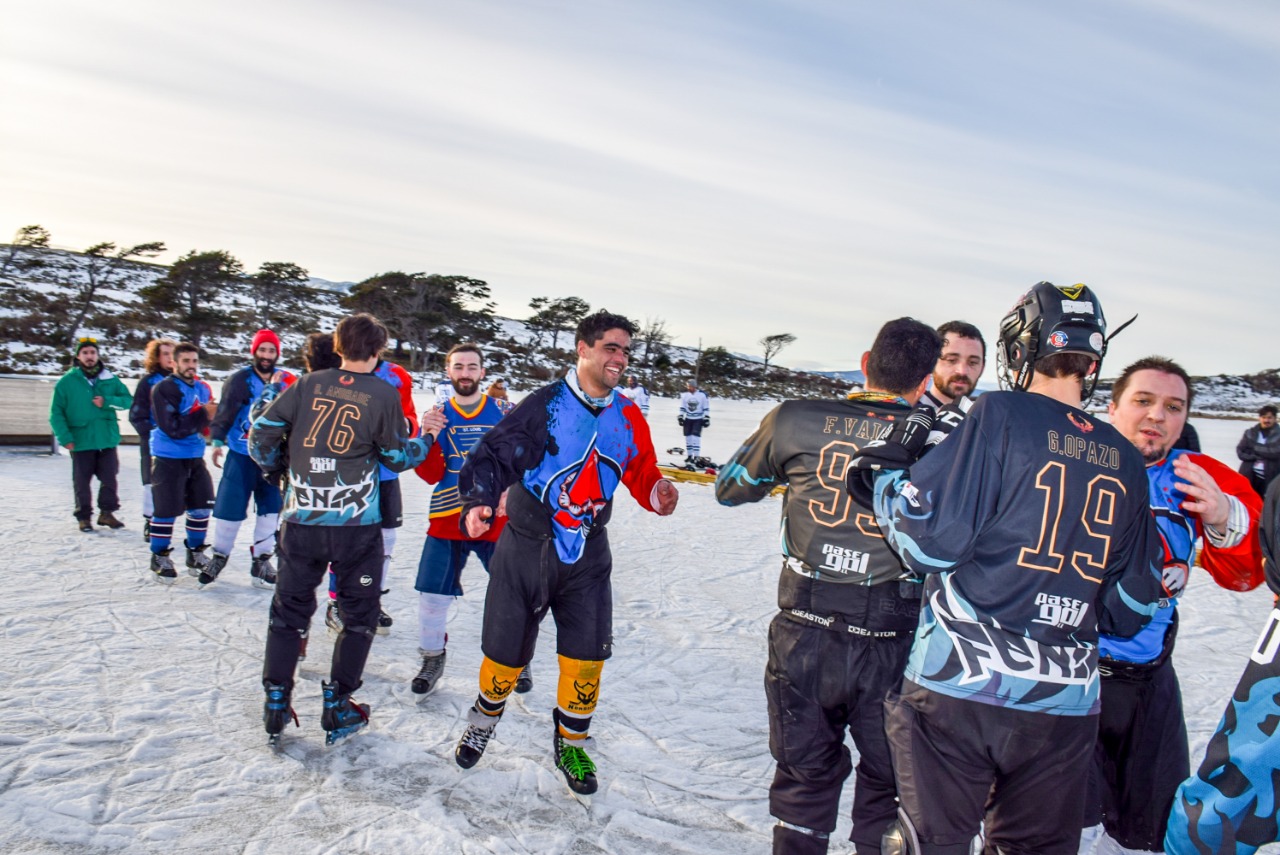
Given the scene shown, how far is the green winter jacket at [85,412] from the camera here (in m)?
7.43

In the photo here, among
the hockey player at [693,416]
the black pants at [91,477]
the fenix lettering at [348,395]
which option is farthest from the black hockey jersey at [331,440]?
the hockey player at [693,416]

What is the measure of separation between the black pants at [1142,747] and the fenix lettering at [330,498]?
326 cm

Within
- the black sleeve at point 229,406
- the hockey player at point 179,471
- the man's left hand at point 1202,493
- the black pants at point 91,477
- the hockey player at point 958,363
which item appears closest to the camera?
the man's left hand at point 1202,493

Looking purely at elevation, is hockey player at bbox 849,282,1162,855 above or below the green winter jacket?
above

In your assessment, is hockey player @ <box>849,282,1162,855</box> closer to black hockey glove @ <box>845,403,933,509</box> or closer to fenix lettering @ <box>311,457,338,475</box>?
black hockey glove @ <box>845,403,933,509</box>

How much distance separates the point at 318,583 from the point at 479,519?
3.23ft

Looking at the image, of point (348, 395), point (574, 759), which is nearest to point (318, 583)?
point (348, 395)

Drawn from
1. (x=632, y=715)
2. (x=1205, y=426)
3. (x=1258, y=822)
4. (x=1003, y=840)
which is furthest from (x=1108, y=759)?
(x=1205, y=426)

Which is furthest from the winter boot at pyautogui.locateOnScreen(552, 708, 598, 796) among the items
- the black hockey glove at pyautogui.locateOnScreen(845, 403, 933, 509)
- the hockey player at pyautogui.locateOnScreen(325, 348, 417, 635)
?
the black hockey glove at pyautogui.locateOnScreen(845, 403, 933, 509)

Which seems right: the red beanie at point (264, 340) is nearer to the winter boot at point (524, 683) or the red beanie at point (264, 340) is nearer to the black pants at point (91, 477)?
the black pants at point (91, 477)

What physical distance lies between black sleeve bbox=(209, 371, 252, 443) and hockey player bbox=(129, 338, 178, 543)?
30.7 inches

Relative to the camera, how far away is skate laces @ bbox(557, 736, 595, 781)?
3381 mm

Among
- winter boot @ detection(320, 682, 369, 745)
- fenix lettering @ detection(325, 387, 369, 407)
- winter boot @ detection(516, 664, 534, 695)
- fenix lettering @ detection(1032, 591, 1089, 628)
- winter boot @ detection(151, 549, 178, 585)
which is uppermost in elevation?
fenix lettering @ detection(325, 387, 369, 407)

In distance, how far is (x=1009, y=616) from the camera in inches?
76.0
